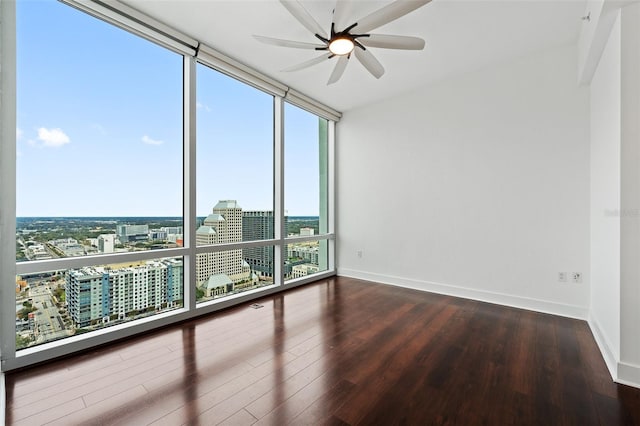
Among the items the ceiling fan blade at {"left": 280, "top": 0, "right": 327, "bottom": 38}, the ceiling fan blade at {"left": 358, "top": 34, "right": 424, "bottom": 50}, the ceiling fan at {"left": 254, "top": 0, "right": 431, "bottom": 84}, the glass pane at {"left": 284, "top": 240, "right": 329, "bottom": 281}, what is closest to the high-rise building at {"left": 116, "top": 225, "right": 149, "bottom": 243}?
the glass pane at {"left": 284, "top": 240, "right": 329, "bottom": 281}

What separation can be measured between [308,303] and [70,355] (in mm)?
2262

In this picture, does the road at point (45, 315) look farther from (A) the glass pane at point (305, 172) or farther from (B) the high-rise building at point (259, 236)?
(A) the glass pane at point (305, 172)

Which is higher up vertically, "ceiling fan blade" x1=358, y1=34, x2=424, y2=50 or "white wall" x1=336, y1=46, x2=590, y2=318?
"ceiling fan blade" x1=358, y1=34, x2=424, y2=50

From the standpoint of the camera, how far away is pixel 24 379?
195 cm

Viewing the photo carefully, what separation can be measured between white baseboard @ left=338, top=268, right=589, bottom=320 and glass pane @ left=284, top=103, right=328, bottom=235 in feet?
3.97

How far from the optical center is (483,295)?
12.0 feet

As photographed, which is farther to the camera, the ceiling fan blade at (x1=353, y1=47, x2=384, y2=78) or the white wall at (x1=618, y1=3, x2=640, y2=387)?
the ceiling fan blade at (x1=353, y1=47, x2=384, y2=78)

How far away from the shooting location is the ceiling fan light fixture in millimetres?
2387

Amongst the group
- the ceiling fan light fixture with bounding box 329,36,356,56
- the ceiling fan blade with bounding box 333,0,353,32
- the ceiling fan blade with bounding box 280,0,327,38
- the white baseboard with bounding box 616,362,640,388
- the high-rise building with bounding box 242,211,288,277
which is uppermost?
the ceiling fan blade with bounding box 333,0,353,32

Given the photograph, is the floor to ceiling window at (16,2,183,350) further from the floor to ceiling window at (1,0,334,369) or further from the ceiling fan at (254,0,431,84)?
the ceiling fan at (254,0,431,84)

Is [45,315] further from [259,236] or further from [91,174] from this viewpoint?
[259,236]

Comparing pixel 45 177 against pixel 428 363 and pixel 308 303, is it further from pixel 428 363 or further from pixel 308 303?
pixel 428 363

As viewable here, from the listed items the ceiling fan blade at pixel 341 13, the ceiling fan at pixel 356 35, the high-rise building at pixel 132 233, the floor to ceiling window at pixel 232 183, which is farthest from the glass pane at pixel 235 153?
the ceiling fan blade at pixel 341 13

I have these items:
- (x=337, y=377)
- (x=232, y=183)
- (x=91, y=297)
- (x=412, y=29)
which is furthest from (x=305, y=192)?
(x=337, y=377)
